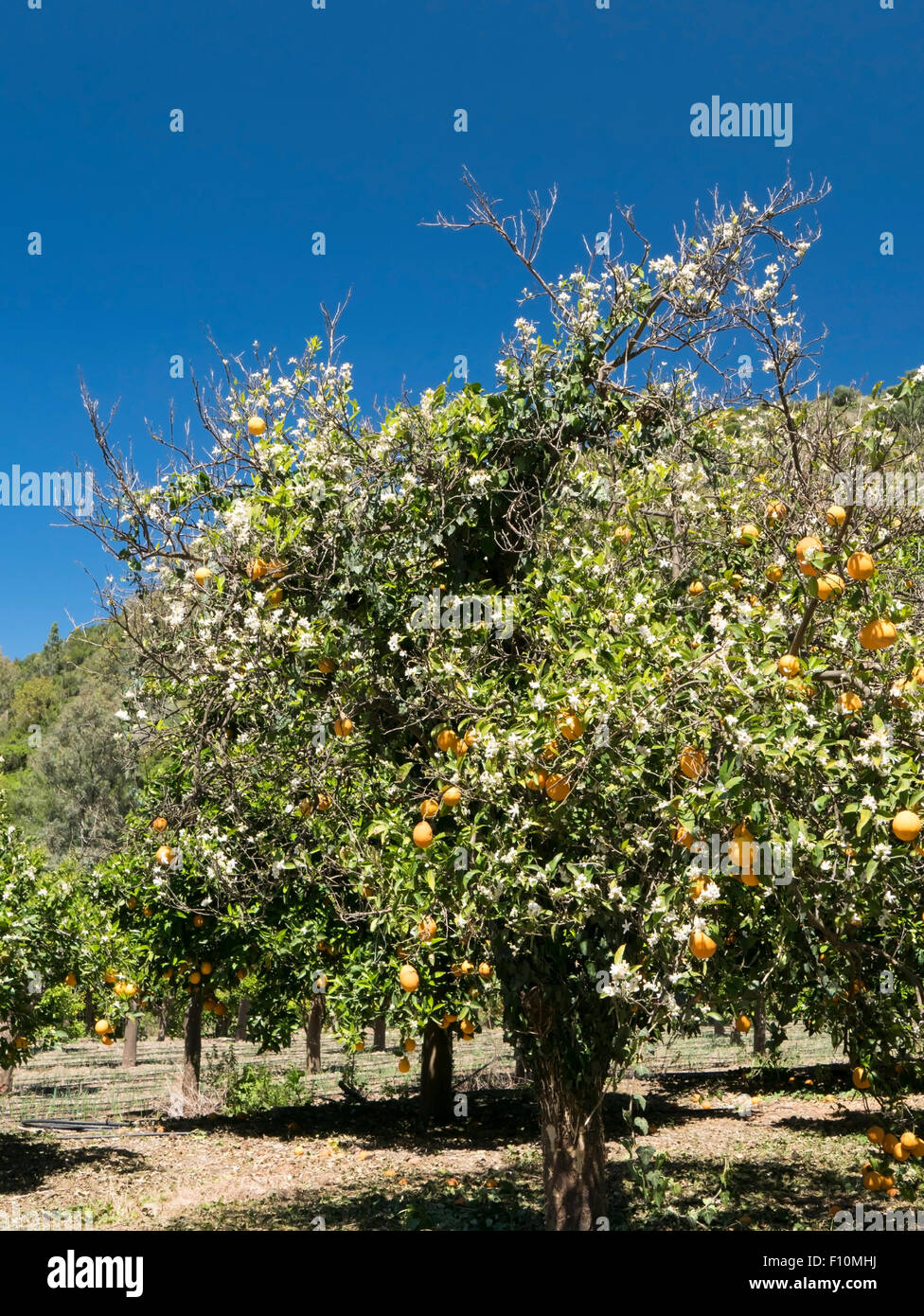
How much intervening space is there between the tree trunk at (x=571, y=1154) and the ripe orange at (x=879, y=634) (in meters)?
2.87

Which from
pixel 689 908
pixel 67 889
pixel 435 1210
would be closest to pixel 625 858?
pixel 689 908

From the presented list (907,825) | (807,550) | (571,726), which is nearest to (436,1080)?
(571,726)

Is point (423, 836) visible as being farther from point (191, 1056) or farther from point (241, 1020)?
point (241, 1020)

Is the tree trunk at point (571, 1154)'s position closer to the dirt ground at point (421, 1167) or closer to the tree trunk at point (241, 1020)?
the dirt ground at point (421, 1167)

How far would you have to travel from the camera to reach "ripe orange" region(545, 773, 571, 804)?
3449 mm

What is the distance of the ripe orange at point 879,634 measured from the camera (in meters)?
3.12

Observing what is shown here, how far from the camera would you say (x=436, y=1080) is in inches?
472

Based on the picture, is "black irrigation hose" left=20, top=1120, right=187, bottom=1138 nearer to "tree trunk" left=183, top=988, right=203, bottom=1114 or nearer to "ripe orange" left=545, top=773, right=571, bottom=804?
"tree trunk" left=183, top=988, right=203, bottom=1114

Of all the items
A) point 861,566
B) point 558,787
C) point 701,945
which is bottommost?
point 701,945

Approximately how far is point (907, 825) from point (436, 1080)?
10.4 m

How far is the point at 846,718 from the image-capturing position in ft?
11.1

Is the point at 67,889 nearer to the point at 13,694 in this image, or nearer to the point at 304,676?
the point at 304,676

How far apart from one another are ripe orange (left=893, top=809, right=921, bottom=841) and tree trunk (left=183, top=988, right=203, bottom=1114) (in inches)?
441

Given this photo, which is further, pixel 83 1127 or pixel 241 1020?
pixel 241 1020
